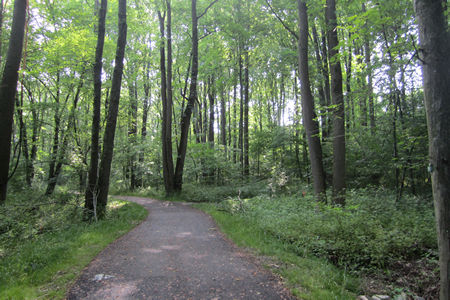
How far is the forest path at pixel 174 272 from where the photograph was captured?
12.3 ft

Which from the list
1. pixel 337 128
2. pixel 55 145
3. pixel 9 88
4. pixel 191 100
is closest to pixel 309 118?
pixel 337 128

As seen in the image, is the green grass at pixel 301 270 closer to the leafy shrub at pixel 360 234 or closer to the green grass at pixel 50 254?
the leafy shrub at pixel 360 234

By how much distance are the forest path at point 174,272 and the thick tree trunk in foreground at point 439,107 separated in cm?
213

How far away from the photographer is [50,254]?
16.5 ft

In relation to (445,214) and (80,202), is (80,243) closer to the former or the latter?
(80,202)

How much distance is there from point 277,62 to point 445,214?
38.6ft

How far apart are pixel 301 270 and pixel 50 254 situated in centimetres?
491

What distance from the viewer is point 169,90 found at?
1622 cm

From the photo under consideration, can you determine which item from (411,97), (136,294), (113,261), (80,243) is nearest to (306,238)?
(136,294)

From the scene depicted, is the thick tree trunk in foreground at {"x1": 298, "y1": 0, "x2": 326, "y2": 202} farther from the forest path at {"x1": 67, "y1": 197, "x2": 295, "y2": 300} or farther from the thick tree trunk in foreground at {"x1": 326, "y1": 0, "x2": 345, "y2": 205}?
the forest path at {"x1": 67, "y1": 197, "x2": 295, "y2": 300}

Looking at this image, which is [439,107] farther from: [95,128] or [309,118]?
[95,128]

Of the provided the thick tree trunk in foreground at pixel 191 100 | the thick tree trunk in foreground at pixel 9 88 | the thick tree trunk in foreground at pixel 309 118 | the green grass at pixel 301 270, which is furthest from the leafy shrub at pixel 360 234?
the thick tree trunk in foreground at pixel 191 100

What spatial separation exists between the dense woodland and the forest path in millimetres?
1787

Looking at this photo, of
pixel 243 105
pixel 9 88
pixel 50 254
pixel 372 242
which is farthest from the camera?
pixel 243 105
